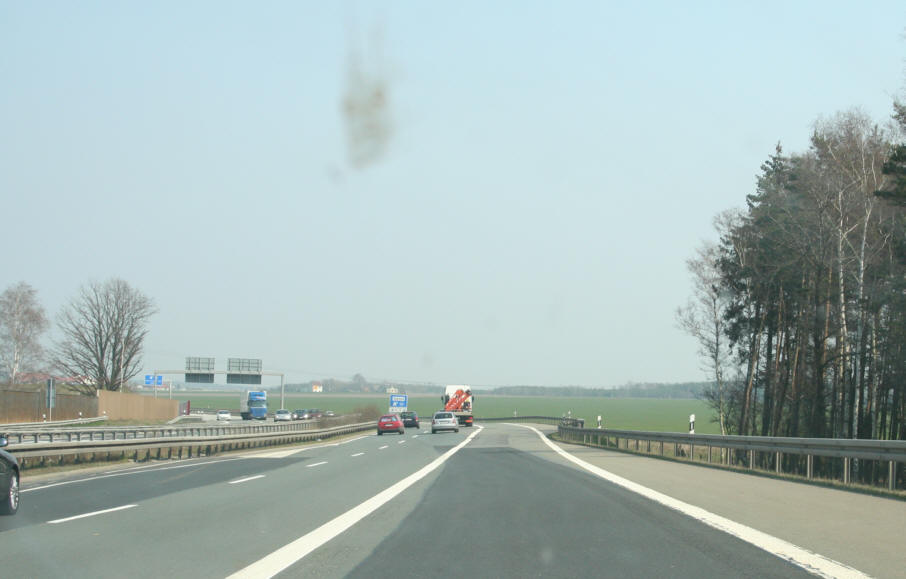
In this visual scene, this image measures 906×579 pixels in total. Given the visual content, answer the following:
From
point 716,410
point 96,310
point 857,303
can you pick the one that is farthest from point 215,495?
point 96,310

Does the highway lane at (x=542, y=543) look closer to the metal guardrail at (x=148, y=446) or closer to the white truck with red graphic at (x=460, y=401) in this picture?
the metal guardrail at (x=148, y=446)

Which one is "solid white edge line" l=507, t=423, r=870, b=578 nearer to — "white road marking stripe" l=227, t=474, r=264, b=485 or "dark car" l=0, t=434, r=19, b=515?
"white road marking stripe" l=227, t=474, r=264, b=485

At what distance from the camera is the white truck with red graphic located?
72.4m

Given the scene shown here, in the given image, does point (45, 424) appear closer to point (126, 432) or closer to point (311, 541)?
point (126, 432)

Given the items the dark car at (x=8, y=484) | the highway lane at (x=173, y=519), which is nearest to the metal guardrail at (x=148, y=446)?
the highway lane at (x=173, y=519)

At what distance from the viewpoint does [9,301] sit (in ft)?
273

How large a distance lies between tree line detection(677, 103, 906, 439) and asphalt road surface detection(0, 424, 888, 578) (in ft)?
64.9

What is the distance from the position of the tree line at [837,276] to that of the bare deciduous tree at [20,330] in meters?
67.0

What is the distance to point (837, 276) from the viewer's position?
36.2 metres

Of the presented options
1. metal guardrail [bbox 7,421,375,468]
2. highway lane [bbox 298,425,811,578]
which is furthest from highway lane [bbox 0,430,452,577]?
metal guardrail [bbox 7,421,375,468]

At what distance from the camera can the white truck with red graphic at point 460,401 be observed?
72.4m

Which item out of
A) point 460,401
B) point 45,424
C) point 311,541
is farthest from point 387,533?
point 460,401

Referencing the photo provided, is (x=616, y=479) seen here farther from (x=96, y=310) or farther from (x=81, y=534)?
(x=96, y=310)

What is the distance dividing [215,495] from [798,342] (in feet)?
123
